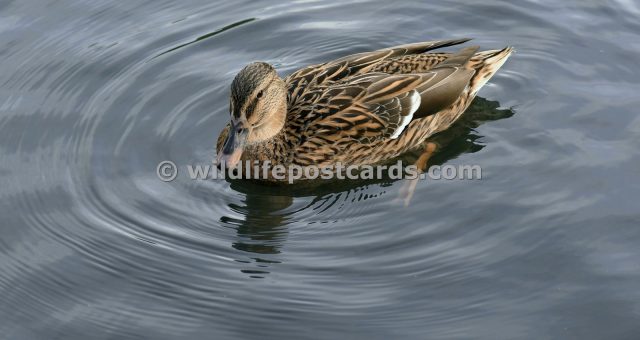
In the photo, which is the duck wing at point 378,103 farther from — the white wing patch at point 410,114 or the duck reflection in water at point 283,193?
the duck reflection in water at point 283,193

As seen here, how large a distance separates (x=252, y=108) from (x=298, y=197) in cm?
101

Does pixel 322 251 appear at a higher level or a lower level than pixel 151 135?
lower

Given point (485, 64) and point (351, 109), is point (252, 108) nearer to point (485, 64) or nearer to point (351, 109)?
point (351, 109)

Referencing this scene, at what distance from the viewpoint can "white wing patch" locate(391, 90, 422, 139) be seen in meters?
9.55

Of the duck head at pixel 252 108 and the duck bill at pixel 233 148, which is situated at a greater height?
the duck head at pixel 252 108

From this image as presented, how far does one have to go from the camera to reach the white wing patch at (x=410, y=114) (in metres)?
9.55

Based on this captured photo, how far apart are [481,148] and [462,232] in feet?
5.00

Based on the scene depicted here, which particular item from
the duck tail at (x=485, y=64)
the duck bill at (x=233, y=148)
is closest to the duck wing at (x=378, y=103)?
the duck tail at (x=485, y=64)

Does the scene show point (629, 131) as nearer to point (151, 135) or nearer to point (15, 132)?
point (151, 135)

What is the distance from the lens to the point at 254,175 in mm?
9289

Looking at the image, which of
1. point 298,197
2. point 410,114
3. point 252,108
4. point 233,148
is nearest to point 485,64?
point 410,114

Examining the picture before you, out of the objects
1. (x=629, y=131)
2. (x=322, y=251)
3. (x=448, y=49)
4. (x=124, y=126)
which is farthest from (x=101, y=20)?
(x=629, y=131)

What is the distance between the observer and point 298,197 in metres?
9.08

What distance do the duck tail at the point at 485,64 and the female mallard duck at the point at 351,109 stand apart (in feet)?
0.23
